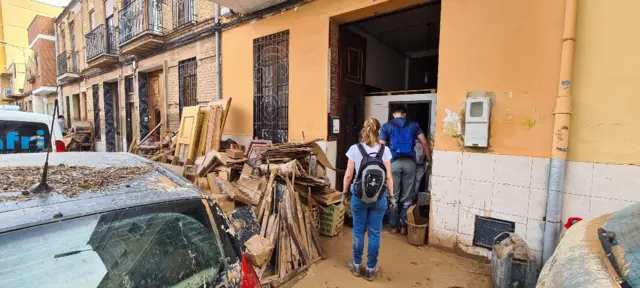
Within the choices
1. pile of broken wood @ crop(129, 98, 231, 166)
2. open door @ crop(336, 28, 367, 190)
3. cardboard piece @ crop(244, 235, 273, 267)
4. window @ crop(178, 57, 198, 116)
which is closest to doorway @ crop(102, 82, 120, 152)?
window @ crop(178, 57, 198, 116)

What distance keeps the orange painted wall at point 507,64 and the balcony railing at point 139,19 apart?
28.2 feet

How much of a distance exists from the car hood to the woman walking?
154 centimetres

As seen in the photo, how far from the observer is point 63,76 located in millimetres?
15516

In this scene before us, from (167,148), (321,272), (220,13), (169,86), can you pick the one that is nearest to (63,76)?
(169,86)

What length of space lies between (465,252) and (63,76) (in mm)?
20263

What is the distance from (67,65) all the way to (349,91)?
57.9ft

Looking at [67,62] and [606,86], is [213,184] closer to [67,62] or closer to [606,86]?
[606,86]

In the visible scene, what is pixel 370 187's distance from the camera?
3096 mm

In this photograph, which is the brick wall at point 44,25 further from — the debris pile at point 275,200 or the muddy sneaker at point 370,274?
the muddy sneaker at point 370,274

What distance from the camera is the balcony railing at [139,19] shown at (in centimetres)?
891

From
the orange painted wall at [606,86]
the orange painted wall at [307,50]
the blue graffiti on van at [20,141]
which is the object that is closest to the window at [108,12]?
the orange painted wall at [307,50]

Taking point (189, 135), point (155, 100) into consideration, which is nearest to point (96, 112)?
point (155, 100)

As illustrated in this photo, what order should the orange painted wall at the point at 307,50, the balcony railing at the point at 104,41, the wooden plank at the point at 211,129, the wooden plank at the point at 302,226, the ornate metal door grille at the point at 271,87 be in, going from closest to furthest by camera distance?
the wooden plank at the point at 302,226 → the orange painted wall at the point at 307,50 → the ornate metal door grille at the point at 271,87 → the wooden plank at the point at 211,129 → the balcony railing at the point at 104,41

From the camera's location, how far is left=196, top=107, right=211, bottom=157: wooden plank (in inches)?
258
